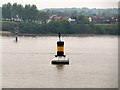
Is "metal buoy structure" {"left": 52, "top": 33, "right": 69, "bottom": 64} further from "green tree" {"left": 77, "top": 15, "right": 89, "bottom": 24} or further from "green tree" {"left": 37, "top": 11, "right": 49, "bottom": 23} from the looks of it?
"green tree" {"left": 37, "top": 11, "right": 49, "bottom": 23}

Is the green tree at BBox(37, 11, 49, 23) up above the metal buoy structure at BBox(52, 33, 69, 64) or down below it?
below

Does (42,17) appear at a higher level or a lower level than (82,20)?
higher

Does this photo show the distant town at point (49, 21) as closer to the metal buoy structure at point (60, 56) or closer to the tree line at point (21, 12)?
the tree line at point (21, 12)

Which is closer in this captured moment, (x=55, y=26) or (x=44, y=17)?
(x=55, y=26)

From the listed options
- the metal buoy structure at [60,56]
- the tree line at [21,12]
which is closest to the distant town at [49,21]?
the tree line at [21,12]

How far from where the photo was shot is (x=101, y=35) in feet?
297

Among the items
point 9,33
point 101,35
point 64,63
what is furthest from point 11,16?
point 64,63

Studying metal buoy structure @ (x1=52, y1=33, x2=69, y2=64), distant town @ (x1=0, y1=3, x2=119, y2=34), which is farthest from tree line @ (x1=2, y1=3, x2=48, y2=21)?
metal buoy structure @ (x1=52, y1=33, x2=69, y2=64)

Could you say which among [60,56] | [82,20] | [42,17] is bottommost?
[82,20]

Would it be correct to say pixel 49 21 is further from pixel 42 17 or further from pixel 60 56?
pixel 60 56

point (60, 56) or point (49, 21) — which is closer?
point (60, 56)

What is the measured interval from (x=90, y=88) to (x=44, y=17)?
85117 mm

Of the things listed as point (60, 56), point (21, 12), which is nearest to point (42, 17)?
point (21, 12)

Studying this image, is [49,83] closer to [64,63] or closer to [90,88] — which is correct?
[90,88]
